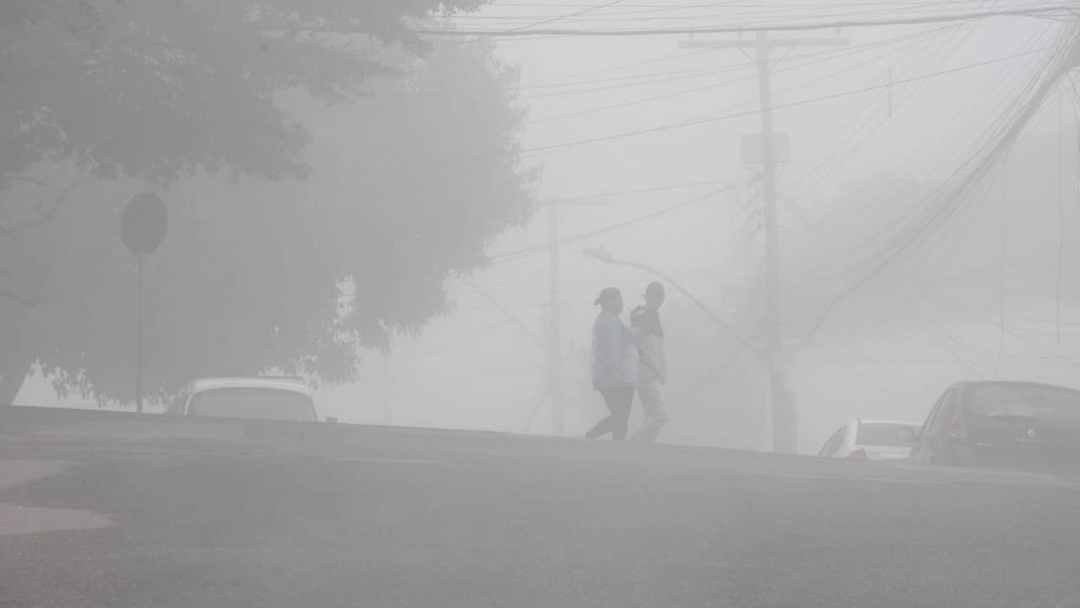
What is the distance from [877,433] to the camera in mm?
20422

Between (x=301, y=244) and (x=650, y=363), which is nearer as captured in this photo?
(x=650, y=363)

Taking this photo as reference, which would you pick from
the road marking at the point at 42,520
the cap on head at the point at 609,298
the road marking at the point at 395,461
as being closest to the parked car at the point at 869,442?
the cap on head at the point at 609,298

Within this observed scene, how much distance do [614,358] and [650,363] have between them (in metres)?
0.62

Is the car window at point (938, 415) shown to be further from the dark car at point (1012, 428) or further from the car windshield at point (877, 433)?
the car windshield at point (877, 433)

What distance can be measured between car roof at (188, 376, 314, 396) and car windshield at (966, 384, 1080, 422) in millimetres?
7320

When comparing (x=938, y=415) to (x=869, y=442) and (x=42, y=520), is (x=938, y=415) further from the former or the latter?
(x=42, y=520)

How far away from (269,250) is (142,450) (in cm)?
1906

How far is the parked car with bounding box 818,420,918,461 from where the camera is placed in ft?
62.5

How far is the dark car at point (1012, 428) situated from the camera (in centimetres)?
1558

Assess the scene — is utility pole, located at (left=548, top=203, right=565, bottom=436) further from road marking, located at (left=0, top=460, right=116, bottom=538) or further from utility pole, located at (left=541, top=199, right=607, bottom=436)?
road marking, located at (left=0, top=460, right=116, bottom=538)

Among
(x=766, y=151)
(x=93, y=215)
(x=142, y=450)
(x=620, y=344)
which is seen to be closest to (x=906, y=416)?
(x=766, y=151)

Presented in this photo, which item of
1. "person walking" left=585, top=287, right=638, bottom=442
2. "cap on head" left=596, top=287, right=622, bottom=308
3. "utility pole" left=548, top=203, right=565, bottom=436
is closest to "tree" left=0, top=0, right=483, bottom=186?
"cap on head" left=596, top=287, right=622, bottom=308

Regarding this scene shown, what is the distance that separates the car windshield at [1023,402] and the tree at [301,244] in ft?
48.2

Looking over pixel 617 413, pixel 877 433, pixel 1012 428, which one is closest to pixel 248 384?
pixel 617 413
